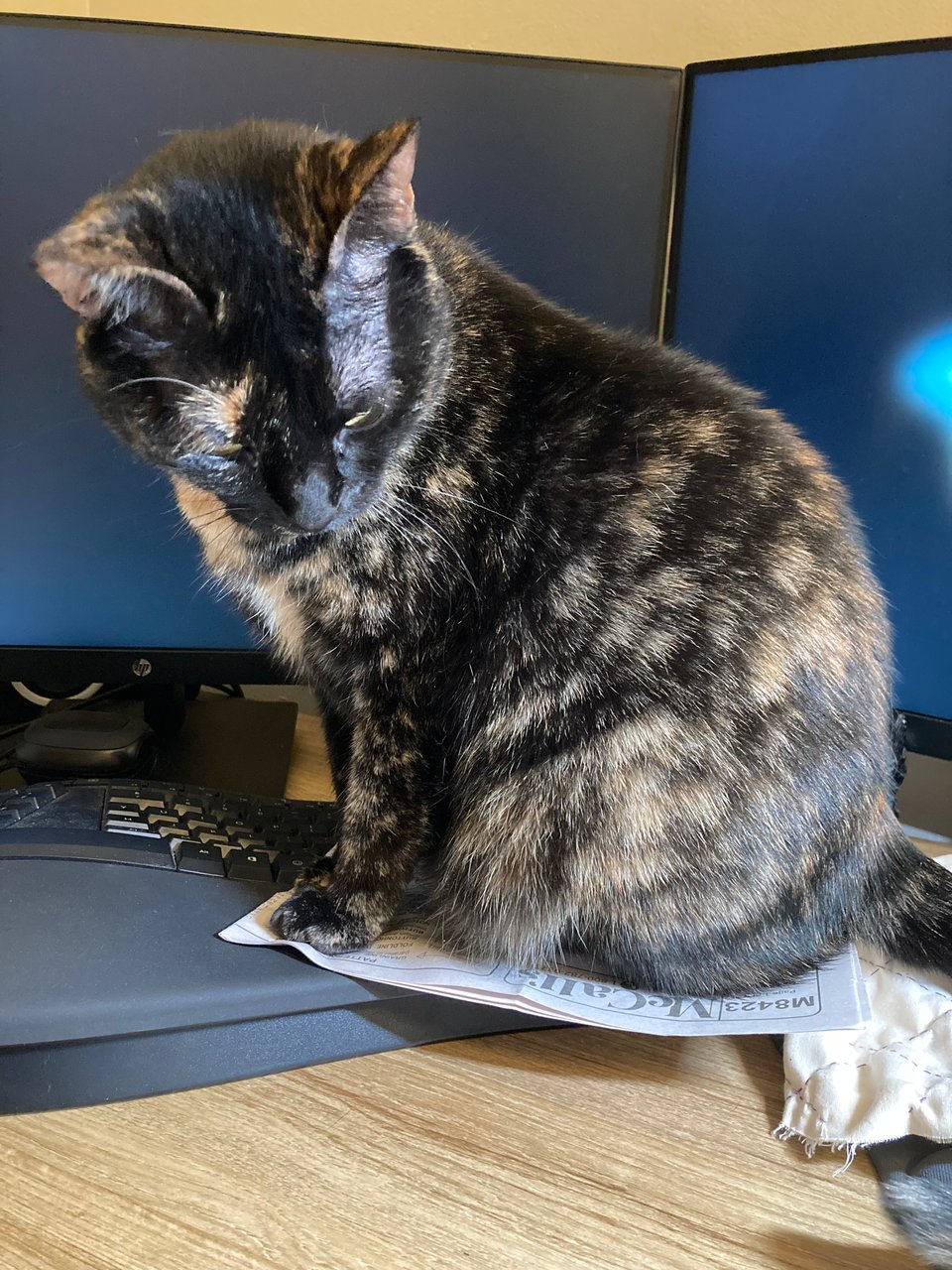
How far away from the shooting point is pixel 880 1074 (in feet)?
2.22

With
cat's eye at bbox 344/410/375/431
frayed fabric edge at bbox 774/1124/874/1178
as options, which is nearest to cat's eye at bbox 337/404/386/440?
cat's eye at bbox 344/410/375/431

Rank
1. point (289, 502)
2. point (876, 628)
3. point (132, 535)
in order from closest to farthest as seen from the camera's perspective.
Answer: point (289, 502) → point (876, 628) → point (132, 535)

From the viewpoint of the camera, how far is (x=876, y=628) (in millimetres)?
767

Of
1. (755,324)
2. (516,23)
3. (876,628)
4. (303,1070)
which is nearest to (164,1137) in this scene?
(303,1070)

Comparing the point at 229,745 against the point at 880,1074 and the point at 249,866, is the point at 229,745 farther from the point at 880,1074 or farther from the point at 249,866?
the point at 880,1074

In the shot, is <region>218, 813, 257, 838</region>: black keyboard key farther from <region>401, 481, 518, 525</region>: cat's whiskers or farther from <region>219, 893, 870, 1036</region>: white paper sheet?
<region>401, 481, 518, 525</region>: cat's whiskers

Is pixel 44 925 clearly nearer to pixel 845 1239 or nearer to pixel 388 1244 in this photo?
pixel 388 1244

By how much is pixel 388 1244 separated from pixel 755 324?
838mm

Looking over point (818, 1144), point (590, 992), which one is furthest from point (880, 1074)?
point (590, 992)

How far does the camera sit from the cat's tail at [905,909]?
78 centimetres

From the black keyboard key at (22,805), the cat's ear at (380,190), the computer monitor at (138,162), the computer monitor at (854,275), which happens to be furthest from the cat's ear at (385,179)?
the black keyboard key at (22,805)

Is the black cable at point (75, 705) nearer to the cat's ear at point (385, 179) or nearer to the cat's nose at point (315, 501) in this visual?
the cat's nose at point (315, 501)

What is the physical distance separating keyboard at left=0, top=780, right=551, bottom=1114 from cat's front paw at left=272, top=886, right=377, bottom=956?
20 millimetres

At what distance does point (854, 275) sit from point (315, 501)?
57 cm
